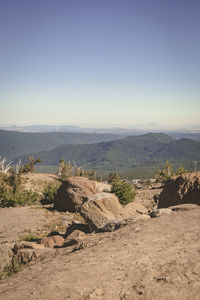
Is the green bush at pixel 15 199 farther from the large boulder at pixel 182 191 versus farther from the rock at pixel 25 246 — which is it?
the large boulder at pixel 182 191

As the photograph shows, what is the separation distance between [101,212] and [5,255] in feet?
18.6

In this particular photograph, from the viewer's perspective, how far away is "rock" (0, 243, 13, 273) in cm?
1118

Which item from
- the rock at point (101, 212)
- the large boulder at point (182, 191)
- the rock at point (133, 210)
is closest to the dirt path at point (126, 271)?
the rock at point (101, 212)

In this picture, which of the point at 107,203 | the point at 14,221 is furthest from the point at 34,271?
the point at 14,221

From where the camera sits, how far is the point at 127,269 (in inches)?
303

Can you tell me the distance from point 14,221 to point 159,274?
16.5 meters

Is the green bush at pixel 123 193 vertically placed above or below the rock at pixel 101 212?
below

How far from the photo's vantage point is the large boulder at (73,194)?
80.8 ft

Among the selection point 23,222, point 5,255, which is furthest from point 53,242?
point 23,222

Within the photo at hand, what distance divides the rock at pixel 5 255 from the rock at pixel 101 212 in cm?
448

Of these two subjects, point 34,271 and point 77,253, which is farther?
point 77,253

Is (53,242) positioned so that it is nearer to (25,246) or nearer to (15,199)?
(25,246)

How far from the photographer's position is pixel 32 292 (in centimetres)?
719

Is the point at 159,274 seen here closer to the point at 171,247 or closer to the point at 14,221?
the point at 171,247
